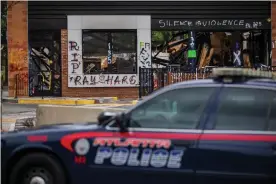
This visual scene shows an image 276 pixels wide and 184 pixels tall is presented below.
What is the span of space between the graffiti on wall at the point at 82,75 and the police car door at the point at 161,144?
16681 millimetres

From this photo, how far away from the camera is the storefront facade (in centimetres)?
2205

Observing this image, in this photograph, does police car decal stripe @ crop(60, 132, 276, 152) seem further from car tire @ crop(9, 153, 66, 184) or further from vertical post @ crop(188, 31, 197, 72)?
vertical post @ crop(188, 31, 197, 72)

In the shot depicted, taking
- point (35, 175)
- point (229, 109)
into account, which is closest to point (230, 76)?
point (229, 109)

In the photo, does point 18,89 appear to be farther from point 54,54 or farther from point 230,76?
point 230,76

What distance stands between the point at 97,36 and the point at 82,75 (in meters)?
1.80

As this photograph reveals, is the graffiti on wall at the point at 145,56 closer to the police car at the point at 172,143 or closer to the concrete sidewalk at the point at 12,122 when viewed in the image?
the concrete sidewalk at the point at 12,122

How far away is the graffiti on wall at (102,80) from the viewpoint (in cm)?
2231

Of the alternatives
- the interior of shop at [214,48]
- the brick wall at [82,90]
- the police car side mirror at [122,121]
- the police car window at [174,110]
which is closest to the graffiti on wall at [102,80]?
the brick wall at [82,90]

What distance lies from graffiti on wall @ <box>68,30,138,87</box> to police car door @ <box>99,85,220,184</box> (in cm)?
1668

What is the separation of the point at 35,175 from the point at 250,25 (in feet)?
60.1

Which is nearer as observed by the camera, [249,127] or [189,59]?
[249,127]

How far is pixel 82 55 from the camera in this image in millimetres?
22266

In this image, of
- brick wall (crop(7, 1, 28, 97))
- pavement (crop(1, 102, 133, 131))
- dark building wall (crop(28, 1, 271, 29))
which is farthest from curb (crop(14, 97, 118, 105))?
dark building wall (crop(28, 1, 271, 29))

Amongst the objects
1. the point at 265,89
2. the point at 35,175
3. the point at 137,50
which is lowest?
the point at 35,175
